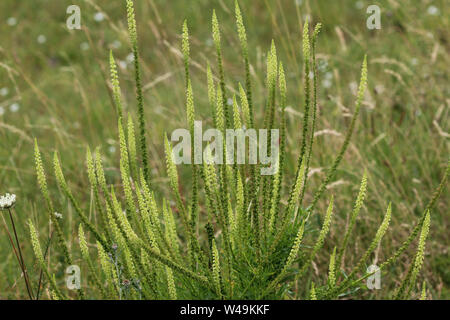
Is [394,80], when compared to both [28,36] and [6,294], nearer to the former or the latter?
[6,294]

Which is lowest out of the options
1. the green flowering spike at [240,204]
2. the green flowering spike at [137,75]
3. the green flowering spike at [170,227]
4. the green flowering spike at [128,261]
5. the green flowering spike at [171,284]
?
the green flowering spike at [171,284]

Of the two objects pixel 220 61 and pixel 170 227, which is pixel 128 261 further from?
pixel 220 61

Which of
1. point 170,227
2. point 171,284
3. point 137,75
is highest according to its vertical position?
point 137,75

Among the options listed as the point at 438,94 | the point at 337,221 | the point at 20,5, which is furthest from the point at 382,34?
the point at 20,5

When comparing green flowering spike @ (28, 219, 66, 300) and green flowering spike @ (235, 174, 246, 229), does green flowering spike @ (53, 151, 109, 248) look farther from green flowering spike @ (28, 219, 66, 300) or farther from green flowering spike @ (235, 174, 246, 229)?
green flowering spike @ (235, 174, 246, 229)

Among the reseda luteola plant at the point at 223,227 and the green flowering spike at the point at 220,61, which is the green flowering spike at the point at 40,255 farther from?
the green flowering spike at the point at 220,61

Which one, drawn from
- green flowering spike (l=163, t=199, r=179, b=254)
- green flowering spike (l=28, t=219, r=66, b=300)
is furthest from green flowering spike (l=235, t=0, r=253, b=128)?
green flowering spike (l=28, t=219, r=66, b=300)

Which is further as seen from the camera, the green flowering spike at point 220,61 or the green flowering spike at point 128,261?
the green flowering spike at point 128,261

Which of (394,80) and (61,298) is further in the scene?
(394,80)

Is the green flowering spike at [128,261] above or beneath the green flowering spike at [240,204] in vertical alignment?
beneath

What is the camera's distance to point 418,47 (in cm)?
378

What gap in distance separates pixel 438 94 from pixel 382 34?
1.76 m

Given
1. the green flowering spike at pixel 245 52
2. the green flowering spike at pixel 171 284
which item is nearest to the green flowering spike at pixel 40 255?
the green flowering spike at pixel 171 284

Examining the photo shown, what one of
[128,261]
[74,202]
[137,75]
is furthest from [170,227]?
[137,75]
